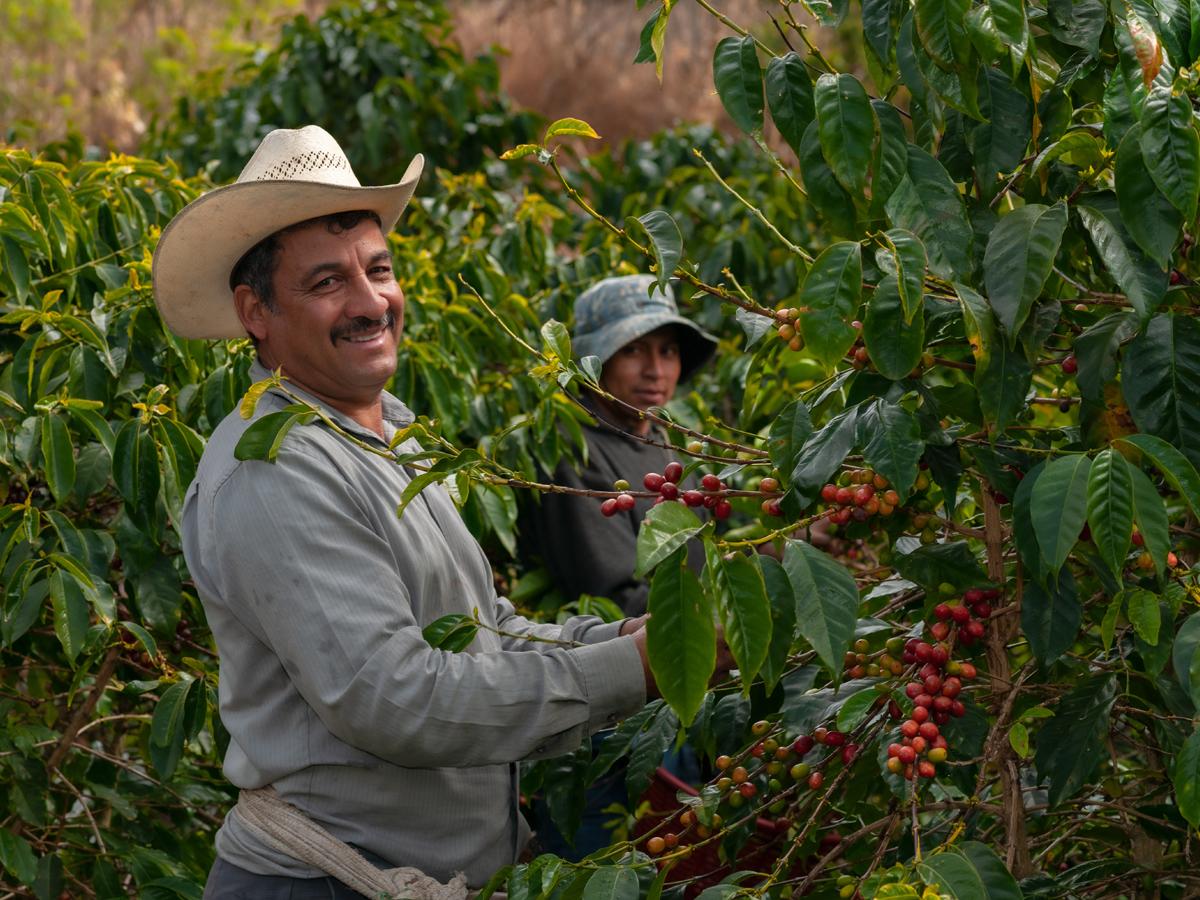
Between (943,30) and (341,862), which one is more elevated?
(943,30)

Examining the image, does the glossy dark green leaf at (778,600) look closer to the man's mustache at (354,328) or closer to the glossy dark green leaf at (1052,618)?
the glossy dark green leaf at (1052,618)

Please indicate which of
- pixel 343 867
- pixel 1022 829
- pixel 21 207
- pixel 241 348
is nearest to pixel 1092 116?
pixel 1022 829

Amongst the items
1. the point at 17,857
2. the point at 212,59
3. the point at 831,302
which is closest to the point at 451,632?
the point at 831,302

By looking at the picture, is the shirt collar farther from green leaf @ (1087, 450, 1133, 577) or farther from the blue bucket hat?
the blue bucket hat

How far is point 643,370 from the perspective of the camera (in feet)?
13.2

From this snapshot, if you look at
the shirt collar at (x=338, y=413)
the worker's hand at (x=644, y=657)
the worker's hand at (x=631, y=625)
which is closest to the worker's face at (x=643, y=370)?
the shirt collar at (x=338, y=413)

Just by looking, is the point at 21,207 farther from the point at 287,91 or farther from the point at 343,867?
the point at 287,91

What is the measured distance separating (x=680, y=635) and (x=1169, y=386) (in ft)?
2.16

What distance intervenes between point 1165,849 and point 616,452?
6.33ft

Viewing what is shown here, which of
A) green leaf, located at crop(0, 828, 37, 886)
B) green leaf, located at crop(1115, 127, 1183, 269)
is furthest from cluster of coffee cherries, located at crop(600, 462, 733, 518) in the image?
green leaf, located at crop(0, 828, 37, 886)

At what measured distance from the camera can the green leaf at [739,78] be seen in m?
1.85

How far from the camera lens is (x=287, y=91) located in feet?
19.7

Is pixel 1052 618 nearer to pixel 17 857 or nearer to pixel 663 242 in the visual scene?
pixel 663 242

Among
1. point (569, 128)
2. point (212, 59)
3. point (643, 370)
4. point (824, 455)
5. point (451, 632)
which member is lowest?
point (643, 370)
